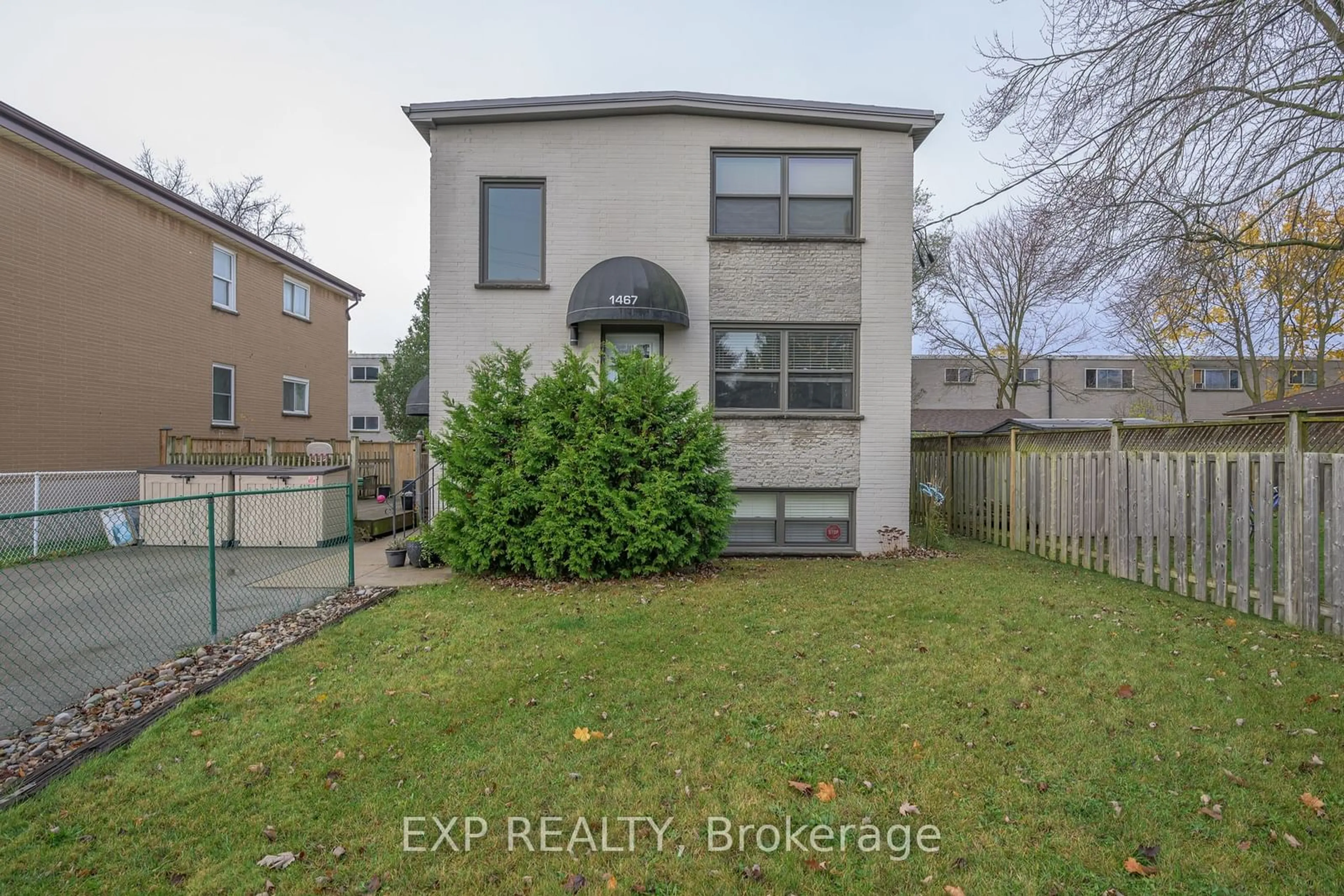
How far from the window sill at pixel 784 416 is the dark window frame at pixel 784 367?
4cm

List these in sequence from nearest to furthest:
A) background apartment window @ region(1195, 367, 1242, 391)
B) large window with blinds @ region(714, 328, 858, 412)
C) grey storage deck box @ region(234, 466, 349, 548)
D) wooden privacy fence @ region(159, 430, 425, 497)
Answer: large window with blinds @ region(714, 328, 858, 412) → grey storage deck box @ region(234, 466, 349, 548) → wooden privacy fence @ region(159, 430, 425, 497) → background apartment window @ region(1195, 367, 1242, 391)

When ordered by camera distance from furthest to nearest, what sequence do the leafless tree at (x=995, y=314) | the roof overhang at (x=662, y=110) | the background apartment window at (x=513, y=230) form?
the leafless tree at (x=995, y=314) < the background apartment window at (x=513, y=230) < the roof overhang at (x=662, y=110)

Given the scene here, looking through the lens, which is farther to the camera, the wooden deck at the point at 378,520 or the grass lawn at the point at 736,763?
the wooden deck at the point at 378,520

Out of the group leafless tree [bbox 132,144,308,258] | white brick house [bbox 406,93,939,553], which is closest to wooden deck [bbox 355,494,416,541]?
white brick house [bbox 406,93,939,553]

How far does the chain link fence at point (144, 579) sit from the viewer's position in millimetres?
5207

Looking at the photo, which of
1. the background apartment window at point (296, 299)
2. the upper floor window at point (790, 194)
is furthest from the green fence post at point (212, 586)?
the background apartment window at point (296, 299)

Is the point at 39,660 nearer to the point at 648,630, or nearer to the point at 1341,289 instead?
the point at 648,630

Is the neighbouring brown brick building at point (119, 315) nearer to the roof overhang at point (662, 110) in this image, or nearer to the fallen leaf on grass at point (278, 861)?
the roof overhang at point (662, 110)

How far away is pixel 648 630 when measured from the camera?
19.4ft

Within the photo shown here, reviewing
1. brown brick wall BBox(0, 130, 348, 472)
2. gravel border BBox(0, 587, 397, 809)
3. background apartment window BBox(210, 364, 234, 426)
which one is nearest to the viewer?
gravel border BBox(0, 587, 397, 809)

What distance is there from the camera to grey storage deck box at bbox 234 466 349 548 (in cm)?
1112

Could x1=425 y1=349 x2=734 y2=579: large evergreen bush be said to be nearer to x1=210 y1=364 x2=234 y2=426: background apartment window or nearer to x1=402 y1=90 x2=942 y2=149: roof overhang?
x1=402 y1=90 x2=942 y2=149: roof overhang

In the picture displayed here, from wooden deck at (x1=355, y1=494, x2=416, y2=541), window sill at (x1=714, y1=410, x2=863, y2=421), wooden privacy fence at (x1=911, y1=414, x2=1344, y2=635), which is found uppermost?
window sill at (x1=714, y1=410, x2=863, y2=421)

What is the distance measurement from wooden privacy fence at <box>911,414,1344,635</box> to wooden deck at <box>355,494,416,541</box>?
10.3 m
